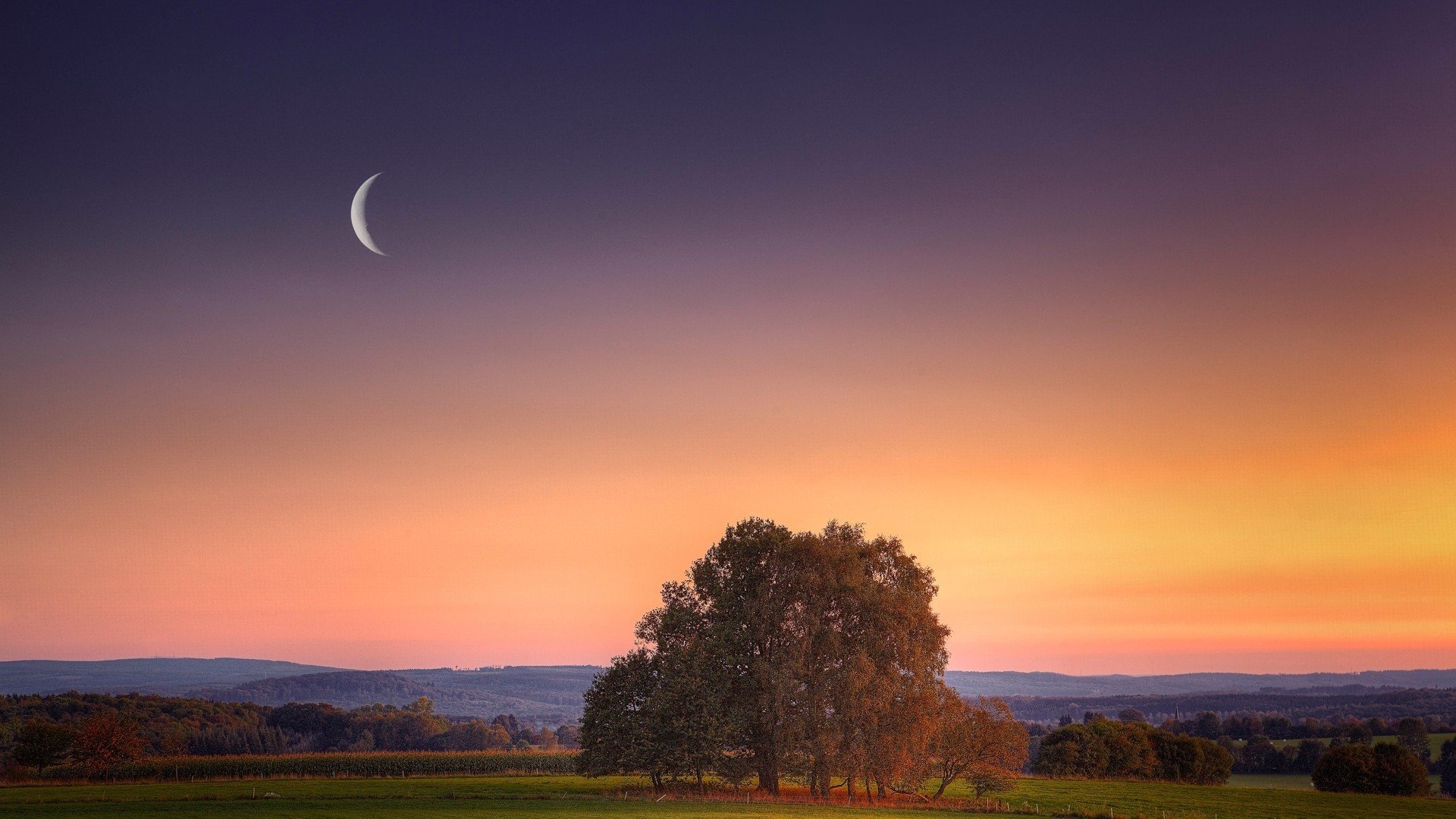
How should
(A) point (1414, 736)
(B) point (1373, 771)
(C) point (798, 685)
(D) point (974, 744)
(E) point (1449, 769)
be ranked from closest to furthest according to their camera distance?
(C) point (798, 685), (D) point (974, 744), (B) point (1373, 771), (E) point (1449, 769), (A) point (1414, 736)

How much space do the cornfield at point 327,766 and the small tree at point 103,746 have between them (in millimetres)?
1069

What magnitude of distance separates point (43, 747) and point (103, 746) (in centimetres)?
878

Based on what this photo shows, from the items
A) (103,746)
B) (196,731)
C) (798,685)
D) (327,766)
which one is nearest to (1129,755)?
(798,685)

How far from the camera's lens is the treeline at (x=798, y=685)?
181 ft

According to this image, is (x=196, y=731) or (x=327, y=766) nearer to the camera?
(x=327, y=766)

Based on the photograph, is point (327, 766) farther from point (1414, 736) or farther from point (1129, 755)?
point (1414, 736)

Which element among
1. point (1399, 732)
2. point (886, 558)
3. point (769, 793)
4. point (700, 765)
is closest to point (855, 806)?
point (769, 793)

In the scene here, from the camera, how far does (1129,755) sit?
93062mm

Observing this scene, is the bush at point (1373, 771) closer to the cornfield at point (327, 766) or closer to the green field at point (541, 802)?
A: the green field at point (541, 802)

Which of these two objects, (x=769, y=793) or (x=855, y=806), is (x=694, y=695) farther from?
(x=855, y=806)

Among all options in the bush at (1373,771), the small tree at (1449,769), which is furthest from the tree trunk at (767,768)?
the small tree at (1449,769)

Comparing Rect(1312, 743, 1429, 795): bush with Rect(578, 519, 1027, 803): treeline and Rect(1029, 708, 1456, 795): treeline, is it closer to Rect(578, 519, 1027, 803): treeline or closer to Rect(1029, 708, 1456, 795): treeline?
Rect(1029, 708, 1456, 795): treeline

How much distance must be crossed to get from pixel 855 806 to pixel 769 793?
5177 mm

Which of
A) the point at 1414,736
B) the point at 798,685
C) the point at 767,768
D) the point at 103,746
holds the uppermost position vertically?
the point at 798,685
